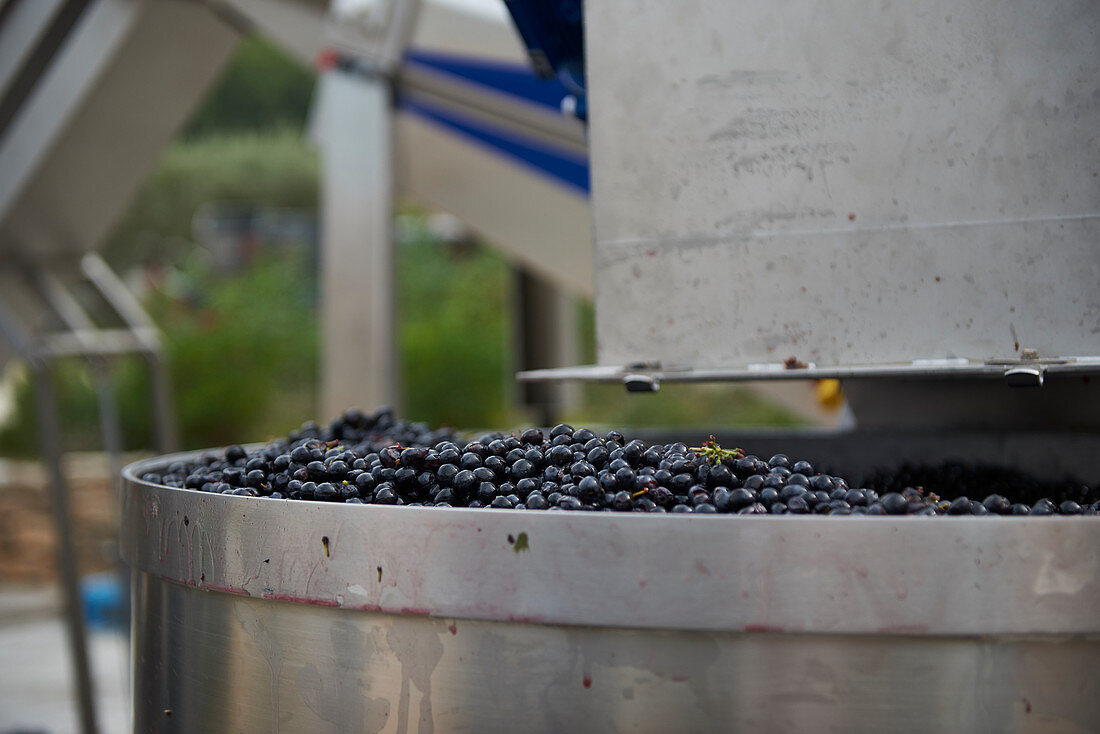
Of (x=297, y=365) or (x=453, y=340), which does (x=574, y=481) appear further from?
(x=297, y=365)

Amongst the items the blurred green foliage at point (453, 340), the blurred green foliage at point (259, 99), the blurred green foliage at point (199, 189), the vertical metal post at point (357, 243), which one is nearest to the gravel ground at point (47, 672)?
the vertical metal post at point (357, 243)

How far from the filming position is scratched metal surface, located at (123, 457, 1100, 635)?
0.85m

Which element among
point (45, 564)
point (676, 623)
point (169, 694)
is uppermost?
point (676, 623)

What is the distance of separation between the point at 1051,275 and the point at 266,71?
14.7 metres

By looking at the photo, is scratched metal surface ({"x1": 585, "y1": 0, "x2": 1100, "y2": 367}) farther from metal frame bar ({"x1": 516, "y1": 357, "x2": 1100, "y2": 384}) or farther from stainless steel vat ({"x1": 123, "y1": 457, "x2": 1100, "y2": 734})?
stainless steel vat ({"x1": 123, "y1": 457, "x2": 1100, "y2": 734})

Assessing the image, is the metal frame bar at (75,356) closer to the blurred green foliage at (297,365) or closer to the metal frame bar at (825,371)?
the metal frame bar at (825,371)

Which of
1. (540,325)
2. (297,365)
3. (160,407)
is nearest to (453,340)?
(297,365)

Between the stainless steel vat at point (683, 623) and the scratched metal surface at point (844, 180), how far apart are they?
44cm

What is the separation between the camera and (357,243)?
332 centimetres

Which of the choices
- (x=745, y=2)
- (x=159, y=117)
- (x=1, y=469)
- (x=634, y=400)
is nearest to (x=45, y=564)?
(x=1, y=469)

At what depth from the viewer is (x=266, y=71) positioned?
14602 millimetres

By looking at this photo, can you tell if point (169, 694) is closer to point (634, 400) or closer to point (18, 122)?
point (18, 122)

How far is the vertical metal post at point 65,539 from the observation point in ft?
9.13

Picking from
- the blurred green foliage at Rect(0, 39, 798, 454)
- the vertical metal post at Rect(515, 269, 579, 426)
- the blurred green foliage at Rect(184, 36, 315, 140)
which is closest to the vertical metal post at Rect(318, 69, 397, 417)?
the vertical metal post at Rect(515, 269, 579, 426)
